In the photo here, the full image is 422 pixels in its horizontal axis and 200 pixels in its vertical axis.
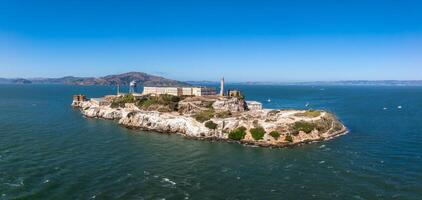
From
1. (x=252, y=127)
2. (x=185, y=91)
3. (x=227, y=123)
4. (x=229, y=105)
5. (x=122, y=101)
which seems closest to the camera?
(x=252, y=127)

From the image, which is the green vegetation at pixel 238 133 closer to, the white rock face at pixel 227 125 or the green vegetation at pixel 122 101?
the white rock face at pixel 227 125

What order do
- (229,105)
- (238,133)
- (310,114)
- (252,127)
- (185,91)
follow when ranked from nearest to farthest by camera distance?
(238,133) → (252,127) → (310,114) → (229,105) → (185,91)

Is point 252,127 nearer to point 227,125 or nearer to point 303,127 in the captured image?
point 227,125

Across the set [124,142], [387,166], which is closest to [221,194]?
[387,166]

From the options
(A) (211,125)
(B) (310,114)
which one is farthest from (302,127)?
(A) (211,125)

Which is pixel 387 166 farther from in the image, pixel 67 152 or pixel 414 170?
pixel 67 152

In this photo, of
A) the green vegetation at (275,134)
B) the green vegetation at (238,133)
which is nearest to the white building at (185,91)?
the green vegetation at (238,133)
